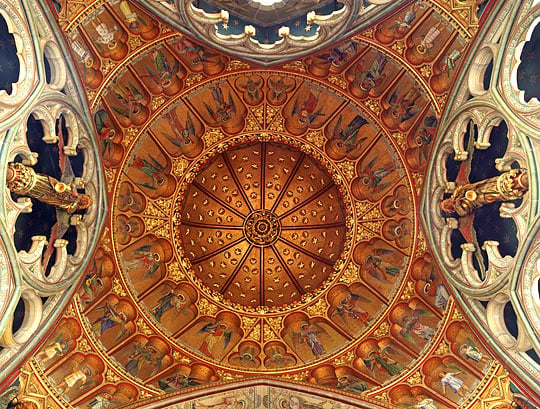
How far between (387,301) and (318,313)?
262 centimetres

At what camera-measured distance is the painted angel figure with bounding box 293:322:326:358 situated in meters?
16.6

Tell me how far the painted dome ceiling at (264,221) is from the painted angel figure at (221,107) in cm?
6

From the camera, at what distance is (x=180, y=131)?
54.3 ft

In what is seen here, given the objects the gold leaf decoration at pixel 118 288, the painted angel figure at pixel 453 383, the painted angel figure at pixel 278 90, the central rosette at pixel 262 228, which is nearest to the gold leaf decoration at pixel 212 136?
the painted angel figure at pixel 278 90

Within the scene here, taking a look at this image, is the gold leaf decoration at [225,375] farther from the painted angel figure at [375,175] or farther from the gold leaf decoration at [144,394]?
the painted angel figure at [375,175]

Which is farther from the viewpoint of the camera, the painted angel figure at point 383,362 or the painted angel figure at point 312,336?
the painted angel figure at point 312,336

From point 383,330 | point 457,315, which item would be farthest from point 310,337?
point 457,315

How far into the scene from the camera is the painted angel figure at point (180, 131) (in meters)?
16.1

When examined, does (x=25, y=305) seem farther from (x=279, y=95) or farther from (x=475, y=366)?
(x=475, y=366)

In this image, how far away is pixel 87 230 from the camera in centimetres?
1420

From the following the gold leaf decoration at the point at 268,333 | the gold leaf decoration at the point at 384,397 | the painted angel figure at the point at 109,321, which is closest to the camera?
the gold leaf decoration at the point at 384,397

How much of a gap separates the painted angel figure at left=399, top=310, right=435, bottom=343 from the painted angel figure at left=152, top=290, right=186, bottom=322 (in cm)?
776

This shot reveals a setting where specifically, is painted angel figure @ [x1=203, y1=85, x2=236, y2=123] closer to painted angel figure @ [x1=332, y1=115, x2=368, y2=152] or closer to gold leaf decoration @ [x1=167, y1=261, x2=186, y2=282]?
painted angel figure @ [x1=332, y1=115, x2=368, y2=152]

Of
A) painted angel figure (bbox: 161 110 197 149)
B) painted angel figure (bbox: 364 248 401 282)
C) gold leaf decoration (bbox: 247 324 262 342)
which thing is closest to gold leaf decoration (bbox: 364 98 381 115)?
painted angel figure (bbox: 364 248 401 282)
